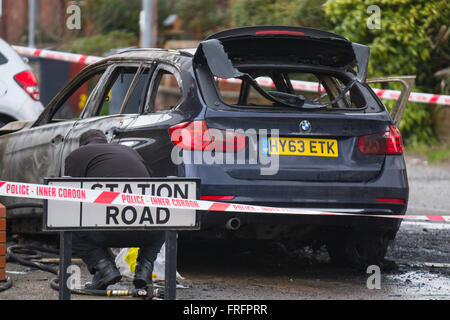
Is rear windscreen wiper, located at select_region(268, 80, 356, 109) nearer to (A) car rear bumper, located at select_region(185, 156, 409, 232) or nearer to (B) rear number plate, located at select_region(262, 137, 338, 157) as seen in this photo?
(B) rear number plate, located at select_region(262, 137, 338, 157)

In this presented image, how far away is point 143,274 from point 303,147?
134 centimetres

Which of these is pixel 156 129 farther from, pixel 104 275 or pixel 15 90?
pixel 15 90

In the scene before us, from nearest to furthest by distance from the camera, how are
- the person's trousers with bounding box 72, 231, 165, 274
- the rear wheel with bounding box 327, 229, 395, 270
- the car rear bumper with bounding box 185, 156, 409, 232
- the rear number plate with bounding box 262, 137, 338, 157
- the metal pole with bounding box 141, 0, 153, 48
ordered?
the person's trousers with bounding box 72, 231, 165, 274 < the car rear bumper with bounding box 185, 156, 409, 232 < the rear number plate with bounding box 262, 137, 338, 157 < the rear wheel with bounding box 327, 229, 395, 270 < the metal pole with bounding box 141, 0, 153, 48

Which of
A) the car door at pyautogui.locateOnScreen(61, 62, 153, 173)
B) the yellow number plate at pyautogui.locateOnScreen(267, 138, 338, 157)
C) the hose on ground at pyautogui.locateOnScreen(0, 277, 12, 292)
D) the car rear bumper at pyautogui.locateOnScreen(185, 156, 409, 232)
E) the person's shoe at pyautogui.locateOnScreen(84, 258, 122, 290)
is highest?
the car door at pyautogui.locateOnScreen(61, 62, 153, 173)

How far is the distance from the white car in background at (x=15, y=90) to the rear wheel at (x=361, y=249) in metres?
4.41

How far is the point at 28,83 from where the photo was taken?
10.6 metres

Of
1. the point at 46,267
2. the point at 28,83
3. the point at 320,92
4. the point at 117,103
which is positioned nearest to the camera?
the point at 46,267

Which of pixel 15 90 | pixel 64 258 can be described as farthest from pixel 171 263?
pixel 15 90

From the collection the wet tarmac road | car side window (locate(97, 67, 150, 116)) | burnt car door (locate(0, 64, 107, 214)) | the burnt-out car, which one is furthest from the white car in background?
the burnt-out car

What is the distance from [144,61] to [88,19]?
2112 centimetres

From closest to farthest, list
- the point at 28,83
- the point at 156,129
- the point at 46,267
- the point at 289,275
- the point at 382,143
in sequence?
the point at 156,129 < the point at 382,143 < the point at 46,267 < the point at 289,275 < the point at 28,83

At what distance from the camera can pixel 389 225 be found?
6.48 metres

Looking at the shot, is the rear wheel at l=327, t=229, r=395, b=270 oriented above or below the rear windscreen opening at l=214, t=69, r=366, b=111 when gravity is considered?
below

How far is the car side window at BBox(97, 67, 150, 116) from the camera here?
689 centimetres
